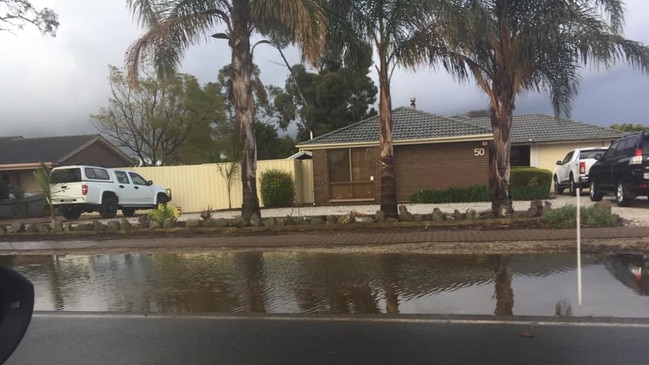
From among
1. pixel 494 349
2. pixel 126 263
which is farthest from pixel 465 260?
pixel 126 263

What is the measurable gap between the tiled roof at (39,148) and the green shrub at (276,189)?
1319 cm

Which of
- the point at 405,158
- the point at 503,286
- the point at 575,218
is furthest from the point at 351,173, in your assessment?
the point at 503,286

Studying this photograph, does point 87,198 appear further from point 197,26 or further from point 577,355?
point 577,355

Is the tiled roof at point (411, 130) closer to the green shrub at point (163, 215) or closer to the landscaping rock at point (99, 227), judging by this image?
the green shrub at point (163, 215)

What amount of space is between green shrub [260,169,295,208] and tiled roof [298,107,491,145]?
5.48ft

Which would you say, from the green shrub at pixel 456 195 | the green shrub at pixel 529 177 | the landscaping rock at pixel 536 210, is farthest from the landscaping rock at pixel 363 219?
the green shrub at pixel 529 177

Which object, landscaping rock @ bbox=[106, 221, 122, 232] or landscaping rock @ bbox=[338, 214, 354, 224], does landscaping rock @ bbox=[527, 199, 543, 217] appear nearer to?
landscaping rock @ bbox=[338, 214, 354, 224]

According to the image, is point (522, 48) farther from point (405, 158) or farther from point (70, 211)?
point (70, 211)

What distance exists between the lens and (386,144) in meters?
13.5

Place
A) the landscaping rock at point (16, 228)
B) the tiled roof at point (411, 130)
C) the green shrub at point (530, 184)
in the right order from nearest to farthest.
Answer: the landscaping rock at point (16, 228) < the green shrub at point (530, 184) < the tiled roof at point (411, 130)

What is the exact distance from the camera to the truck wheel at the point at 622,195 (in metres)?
14.8

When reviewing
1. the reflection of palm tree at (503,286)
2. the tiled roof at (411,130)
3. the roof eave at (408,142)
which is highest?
the tiled roof at (411,130)

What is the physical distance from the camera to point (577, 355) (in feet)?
16.2

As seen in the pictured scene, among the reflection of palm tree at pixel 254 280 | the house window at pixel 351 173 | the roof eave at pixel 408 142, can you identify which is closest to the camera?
the reflection of palm tree at pixel 254 280
